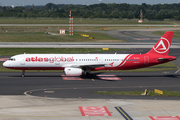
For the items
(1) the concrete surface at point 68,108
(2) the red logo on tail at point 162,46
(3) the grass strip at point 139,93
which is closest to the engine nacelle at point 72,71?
(3) the grass strip at point 139,93

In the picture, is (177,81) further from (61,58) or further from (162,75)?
(61,58)

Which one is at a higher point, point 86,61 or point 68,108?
point 86,61

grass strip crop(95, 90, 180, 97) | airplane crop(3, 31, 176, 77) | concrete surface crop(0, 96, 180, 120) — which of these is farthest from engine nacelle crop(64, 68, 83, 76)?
concrete surface crop(0, 96, 180, 120)

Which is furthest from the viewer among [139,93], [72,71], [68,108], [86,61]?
[86,61]

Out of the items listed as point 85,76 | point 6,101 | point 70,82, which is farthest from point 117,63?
point 6,101

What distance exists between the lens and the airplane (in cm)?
4647

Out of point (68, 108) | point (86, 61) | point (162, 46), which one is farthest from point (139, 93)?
point (162, 46)

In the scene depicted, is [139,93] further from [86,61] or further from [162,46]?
[162,46]

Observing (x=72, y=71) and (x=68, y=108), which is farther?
(x=72, y=71)

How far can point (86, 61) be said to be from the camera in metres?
47.4

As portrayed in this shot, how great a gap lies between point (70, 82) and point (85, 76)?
5.46 meters

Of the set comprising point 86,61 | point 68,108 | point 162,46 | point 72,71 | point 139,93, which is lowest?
point 139,93

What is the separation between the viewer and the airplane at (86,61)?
46469mm

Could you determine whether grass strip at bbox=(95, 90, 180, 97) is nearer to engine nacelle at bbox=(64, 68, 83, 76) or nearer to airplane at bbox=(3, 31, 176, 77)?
engine nacelle at bbox=(64, 68, 83, 76)
